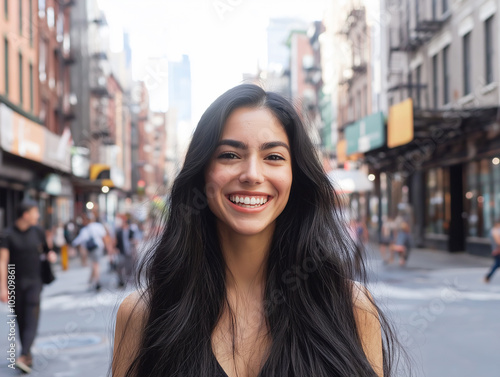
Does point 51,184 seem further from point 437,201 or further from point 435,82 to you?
point 435,82

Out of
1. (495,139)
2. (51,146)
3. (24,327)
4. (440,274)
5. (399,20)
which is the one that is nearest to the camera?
(24,327)

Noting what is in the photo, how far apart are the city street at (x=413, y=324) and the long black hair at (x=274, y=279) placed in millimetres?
673

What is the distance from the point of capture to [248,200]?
7.18ft

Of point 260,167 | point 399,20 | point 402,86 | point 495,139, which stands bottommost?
point 260,167

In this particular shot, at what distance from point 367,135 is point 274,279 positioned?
72.6ft

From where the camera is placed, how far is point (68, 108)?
115ft

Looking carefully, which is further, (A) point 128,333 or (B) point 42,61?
(B) point 42,61

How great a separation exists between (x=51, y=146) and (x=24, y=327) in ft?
59.7

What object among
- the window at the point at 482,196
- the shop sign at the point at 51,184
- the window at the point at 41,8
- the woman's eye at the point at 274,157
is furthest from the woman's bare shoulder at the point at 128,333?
the window at the point at 41,8

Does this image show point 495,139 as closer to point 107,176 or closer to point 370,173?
point 370,173

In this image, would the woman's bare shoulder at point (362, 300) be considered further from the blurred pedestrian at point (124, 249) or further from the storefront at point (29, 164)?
the storefront at point (29, 164)

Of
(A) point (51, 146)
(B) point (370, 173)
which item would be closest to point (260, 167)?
(A) point (51, 146)

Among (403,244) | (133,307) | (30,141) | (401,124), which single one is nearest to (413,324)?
(133,307)

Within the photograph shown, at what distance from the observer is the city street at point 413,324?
6695 millimetres
